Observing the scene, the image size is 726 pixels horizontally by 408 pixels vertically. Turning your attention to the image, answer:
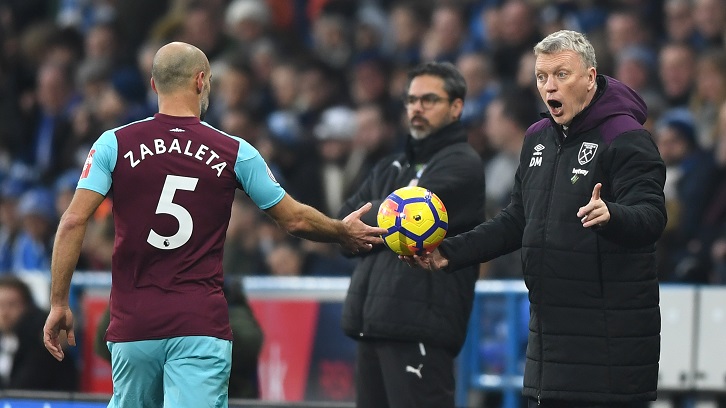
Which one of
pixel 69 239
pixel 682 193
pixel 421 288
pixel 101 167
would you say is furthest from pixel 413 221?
pixel 682 193

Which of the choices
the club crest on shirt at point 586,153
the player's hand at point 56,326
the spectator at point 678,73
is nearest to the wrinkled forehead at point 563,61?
the club crest on shirt at point 586,153

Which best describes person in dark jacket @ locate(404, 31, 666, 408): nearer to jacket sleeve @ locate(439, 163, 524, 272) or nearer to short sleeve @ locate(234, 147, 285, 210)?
jacket sleeve @ locate(439, 163, 524, 272)

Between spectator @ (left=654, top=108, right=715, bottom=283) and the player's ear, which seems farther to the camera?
spectator @ (left=654, top=108, right=715, bottom=283)

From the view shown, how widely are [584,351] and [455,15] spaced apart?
8.28 metres

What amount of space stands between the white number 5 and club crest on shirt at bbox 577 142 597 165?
5.78ft

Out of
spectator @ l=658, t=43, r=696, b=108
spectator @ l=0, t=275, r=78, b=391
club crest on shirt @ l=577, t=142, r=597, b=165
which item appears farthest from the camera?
spectator @ l=658, t=43, r=696, b=108

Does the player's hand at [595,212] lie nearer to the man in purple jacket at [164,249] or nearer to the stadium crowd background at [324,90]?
the man in purple jacket at [164,249]

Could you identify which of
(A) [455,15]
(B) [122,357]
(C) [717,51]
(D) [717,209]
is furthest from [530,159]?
(A) [455,15]

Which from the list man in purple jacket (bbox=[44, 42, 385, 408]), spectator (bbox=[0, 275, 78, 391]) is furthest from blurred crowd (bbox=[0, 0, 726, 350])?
man in purple jacket (bbox=[44, 42, 385, 408])

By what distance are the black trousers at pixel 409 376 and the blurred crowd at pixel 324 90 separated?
3143 mm

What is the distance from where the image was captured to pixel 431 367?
7.29 meters

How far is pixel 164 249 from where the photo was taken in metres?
6.12

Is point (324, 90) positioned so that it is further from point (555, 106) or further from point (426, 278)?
point (555, 106)

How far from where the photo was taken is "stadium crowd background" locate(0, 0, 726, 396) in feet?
36.7
